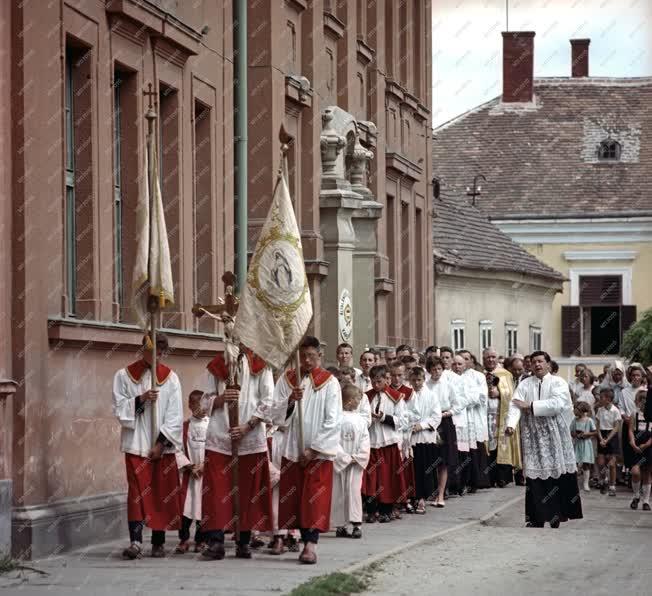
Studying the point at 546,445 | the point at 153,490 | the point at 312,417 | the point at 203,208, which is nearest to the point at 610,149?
the point at 203,208

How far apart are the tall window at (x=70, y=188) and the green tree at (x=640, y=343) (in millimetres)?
24922

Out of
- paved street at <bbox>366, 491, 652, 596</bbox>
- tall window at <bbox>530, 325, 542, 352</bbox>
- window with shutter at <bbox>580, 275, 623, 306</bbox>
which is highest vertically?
window with shutter at <bbox>580, 275, 623, 306</bbox>

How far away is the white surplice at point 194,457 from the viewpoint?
663 inches

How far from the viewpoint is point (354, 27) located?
30.7 meters

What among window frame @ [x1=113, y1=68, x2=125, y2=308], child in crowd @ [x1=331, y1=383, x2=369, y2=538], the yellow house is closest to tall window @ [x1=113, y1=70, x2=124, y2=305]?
window frame @ [x1=113, y1=68, x2=125, y2=308]

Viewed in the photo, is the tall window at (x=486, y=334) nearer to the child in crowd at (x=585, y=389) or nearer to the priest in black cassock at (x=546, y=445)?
the child in crowd at (x=585, y=389)

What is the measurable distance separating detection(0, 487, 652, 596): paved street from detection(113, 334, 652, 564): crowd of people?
41 centimetres

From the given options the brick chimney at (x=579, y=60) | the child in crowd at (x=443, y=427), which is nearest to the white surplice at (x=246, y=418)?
the child in crowd at (x=443, y=427)

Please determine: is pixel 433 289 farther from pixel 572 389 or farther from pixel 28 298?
pixel 28 298

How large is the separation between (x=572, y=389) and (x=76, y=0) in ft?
48.6

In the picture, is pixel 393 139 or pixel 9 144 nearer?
pixel 9 144

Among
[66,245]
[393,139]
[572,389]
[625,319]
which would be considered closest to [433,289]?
[393,139]

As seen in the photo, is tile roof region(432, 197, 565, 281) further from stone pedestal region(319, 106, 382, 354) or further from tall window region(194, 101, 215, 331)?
tall window region(194, 101, 215, 331)

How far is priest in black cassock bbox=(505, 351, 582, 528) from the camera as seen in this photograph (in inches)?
796
